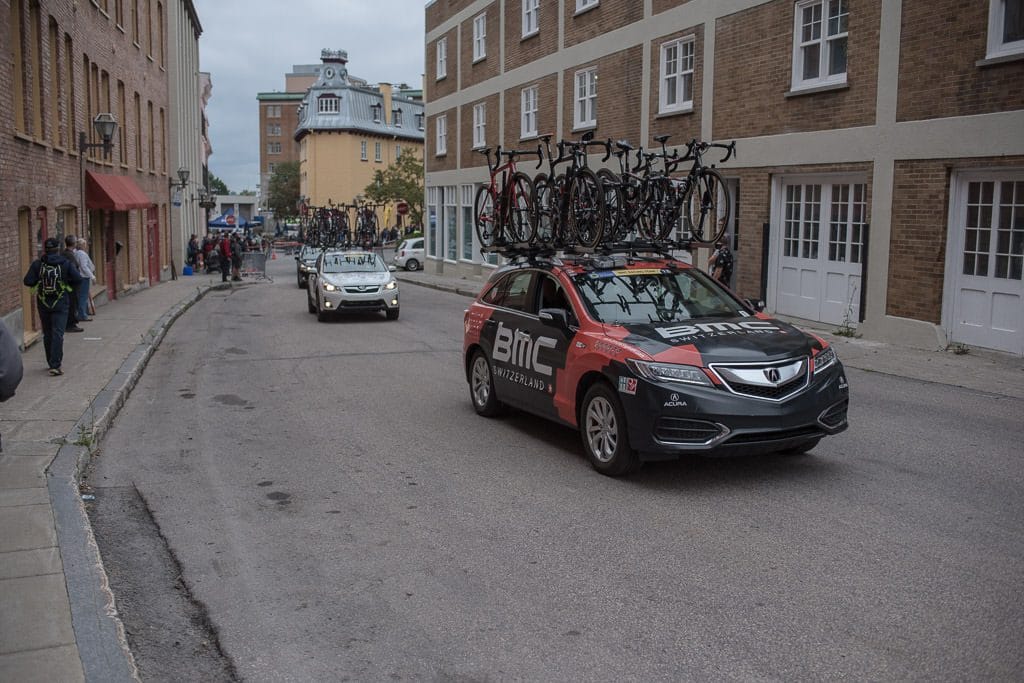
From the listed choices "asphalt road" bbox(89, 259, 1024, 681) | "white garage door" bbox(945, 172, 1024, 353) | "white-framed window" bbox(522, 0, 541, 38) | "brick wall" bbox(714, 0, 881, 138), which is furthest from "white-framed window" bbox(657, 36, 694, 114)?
"asphalt road" bbox(89, 259, 1024, 681)

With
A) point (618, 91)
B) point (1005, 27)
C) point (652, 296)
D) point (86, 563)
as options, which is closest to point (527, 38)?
point (618, 91)

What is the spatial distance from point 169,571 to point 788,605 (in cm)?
349

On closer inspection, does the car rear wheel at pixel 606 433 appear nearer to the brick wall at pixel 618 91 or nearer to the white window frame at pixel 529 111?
the brick wall at pixel 618 91

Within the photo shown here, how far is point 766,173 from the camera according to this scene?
18969mm

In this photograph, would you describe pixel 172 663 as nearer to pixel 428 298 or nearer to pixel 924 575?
pixel 924 575

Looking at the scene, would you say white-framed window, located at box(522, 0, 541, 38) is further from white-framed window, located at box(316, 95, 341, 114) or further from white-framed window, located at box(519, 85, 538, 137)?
white-framed window, located at box(316, 95, 341, 114)

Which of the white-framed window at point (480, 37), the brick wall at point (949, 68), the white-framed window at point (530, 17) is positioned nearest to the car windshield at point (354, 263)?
the white-framed window at point (530, 17)

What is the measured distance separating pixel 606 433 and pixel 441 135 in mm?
33630

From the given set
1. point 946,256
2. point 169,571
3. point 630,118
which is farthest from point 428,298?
point 169,571

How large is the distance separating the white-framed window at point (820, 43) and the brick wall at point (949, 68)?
152 centimetres

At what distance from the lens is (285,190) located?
354ft

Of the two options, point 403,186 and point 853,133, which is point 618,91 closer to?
point 853,133

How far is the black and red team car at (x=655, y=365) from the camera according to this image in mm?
7145

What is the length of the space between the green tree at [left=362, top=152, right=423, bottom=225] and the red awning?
143 ft
